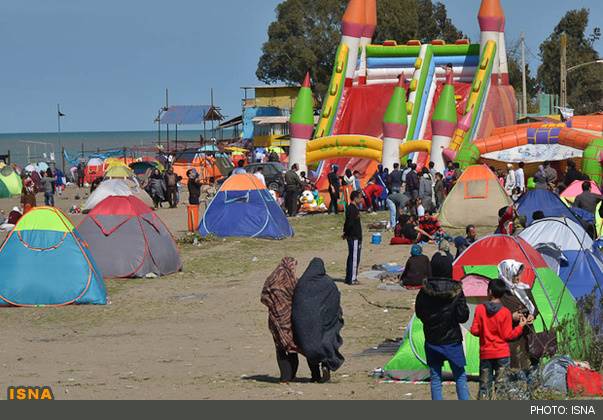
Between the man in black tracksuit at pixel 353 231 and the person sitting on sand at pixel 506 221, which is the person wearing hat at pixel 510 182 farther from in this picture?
the man in black tracksuit at pixel 353 231

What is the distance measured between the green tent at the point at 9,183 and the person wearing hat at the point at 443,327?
38.2 meters

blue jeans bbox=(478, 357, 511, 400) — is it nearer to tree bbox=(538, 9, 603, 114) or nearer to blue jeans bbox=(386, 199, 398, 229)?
blue jeans bbox=(386, 199, 398, 229)

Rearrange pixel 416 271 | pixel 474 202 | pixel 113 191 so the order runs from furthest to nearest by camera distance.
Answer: pixel 113 191 < pixel 474 202 < pixel 416 271

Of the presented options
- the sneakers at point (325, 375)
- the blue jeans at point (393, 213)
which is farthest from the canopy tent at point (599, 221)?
the sneakers at point (325, 375)

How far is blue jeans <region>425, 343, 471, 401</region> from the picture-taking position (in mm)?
10375

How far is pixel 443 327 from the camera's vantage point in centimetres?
1041

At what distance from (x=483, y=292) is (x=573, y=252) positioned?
3.23m

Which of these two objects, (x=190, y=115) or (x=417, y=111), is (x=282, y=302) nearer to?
(x=417, y=111)

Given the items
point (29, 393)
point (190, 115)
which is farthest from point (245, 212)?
point (190, 115)

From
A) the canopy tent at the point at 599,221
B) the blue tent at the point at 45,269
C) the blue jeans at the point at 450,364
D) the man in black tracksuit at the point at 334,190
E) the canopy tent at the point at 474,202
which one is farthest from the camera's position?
the man in black tracksuit at the point at 334,190

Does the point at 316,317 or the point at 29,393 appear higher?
the point at 316,317

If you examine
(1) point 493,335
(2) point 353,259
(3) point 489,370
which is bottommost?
(3) point 489,370

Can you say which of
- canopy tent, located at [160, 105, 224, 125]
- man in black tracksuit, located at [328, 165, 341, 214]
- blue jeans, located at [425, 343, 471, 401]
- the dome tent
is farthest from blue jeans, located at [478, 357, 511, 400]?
canopy tent, located at [160, 105, 224, 125]

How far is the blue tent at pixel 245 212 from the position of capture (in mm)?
27219
